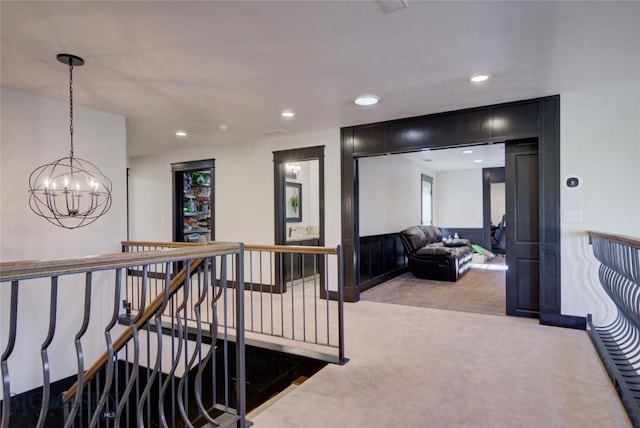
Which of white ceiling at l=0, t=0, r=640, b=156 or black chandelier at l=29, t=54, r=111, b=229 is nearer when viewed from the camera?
white ceiling at l=0, t=0, r=640, b=156

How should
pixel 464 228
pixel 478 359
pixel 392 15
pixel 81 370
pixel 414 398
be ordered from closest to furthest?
1. pixel 81 370
2. pixel 392 15
3. pixel 414 398
4. pixel 478 359
5. pixel 464 228

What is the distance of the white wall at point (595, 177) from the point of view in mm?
3297

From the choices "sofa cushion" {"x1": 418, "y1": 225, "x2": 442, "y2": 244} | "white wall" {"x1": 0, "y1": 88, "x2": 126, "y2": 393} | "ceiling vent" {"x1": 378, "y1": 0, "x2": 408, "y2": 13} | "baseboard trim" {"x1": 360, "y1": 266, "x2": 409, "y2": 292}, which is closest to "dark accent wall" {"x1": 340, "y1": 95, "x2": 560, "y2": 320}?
"baseboard trim" {"x1": 360, "y1": 266, "x2": 409, "y2": 292}

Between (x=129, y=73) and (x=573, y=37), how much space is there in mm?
3192

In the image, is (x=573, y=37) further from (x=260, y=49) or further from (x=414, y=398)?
(x=414, y=398)

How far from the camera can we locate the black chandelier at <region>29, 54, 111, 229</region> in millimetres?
3311

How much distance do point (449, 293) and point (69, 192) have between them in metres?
4.84

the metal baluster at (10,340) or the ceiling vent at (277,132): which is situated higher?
the ceiling vent at (277,132)

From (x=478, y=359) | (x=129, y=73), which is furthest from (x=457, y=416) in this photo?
(x=129, y=73)

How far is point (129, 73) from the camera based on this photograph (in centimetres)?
286

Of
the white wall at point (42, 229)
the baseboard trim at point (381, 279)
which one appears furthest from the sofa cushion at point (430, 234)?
the white wall at point (42, 229)

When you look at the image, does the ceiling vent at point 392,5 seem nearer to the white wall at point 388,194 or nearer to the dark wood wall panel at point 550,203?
the dark wood wall panel at point 550,203

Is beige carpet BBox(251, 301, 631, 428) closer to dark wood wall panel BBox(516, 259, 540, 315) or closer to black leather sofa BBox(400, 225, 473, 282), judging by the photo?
dark wood wall panel BBox(516, 259, 540, 315)

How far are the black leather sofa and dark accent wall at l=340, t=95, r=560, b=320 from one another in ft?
6.71
